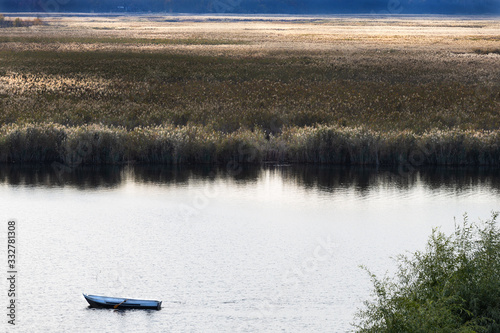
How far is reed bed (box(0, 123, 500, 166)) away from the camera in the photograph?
3322 cm

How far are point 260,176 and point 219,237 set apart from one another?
31.7 feet

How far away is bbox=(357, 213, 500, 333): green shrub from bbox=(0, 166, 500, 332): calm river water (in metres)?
2.74

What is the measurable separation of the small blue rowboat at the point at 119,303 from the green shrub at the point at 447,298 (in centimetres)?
505

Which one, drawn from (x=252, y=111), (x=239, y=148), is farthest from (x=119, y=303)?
(x=252, y=111)

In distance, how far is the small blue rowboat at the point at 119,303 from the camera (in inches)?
613

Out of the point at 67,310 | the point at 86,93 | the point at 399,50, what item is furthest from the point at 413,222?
the point at 399,50

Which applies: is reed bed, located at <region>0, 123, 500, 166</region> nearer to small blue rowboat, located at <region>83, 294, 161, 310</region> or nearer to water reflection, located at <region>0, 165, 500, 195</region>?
water reflection, located at <region>0, 165, 500, 195</region>

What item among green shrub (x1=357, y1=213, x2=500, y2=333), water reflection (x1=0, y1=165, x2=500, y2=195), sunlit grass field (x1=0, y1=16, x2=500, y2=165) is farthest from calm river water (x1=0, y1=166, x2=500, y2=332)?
green shrub (x1=357, y1=213, x2=500, y2=333)

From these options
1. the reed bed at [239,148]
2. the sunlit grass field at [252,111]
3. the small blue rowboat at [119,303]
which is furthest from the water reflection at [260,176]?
the small blue rowboat at [119,303]

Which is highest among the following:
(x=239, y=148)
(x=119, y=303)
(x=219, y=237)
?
(x=239, y=148)

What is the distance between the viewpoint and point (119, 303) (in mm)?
15641

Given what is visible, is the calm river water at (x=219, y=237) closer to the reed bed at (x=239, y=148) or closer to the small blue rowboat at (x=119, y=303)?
the small blue rowboat at (x=119, y=303)

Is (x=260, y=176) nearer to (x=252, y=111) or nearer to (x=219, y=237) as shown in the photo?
(x=219, y=237)

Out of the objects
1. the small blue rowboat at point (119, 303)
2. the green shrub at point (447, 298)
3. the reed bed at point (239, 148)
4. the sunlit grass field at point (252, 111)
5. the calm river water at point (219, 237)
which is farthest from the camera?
the sunlit grass field at point (252, 111)
